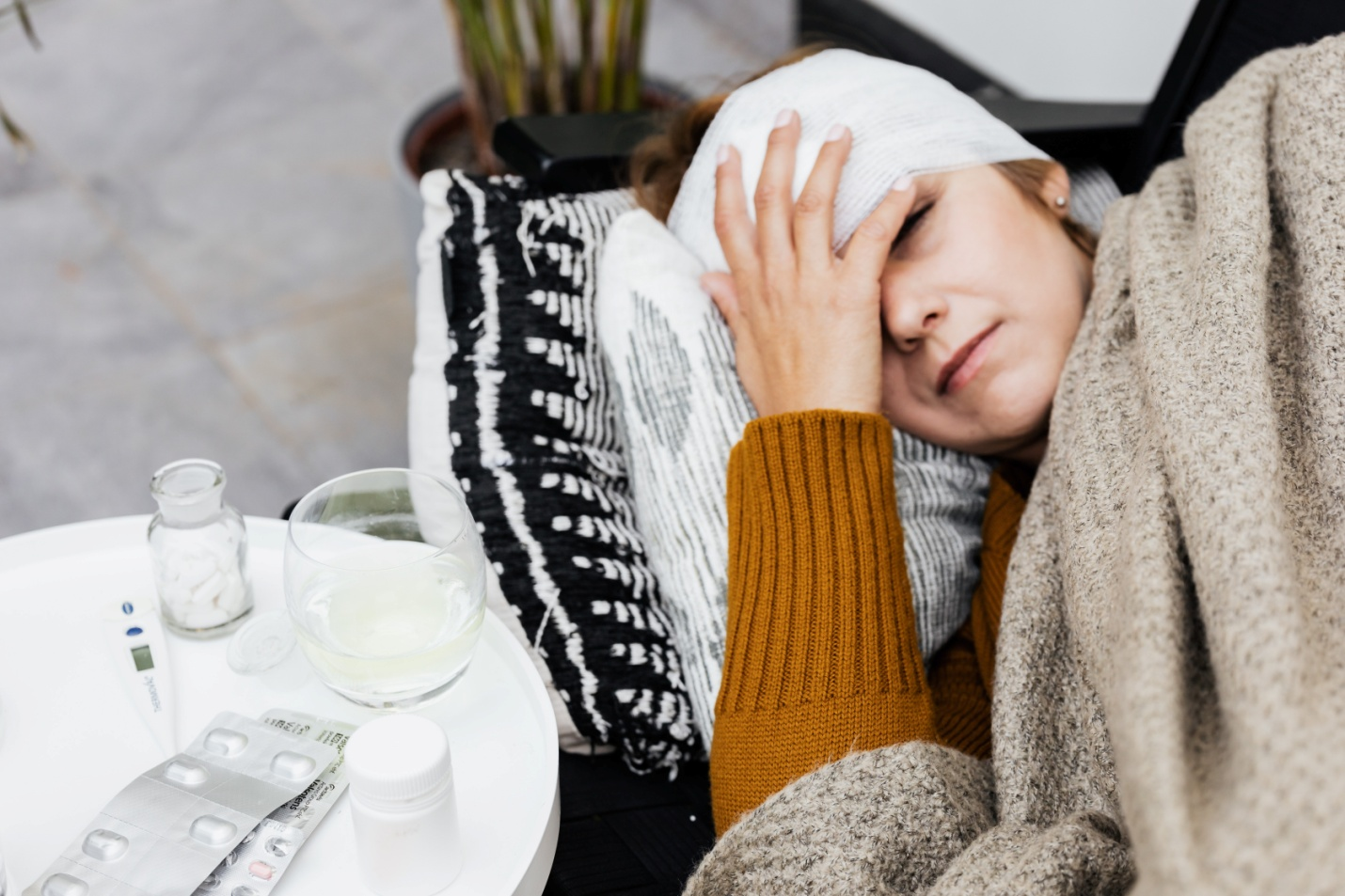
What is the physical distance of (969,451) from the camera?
1.05 m

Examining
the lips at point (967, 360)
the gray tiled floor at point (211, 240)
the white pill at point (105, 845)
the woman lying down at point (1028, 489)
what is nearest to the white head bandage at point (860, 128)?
the woman lying down at point (1028, 489)

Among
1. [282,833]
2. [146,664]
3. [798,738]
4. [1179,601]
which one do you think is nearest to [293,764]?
[282,833]

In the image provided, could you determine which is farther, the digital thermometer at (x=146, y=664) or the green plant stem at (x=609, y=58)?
the green plant stem at (x=609, y=58)

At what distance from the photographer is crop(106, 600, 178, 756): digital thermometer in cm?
73

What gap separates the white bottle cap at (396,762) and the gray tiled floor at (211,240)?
3.88 feet

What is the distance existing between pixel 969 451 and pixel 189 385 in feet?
4.42

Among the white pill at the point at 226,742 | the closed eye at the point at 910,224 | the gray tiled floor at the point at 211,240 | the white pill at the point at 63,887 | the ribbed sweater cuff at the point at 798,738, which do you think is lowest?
the gray tiled floor at the point at 211,240

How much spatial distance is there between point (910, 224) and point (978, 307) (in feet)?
0.35

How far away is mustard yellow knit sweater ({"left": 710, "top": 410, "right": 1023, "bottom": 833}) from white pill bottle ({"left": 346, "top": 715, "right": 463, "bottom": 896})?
0.26 metres

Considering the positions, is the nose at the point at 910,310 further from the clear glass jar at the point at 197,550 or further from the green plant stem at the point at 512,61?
the green plant stem at the point at 512,61

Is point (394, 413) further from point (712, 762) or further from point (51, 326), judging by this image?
point (712, 762)

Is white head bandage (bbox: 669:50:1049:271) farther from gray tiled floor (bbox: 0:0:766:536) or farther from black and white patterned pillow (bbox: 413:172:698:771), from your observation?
gray tiled floor (bbox: 0:0:766:536)

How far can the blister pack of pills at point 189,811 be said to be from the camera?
0.62 metres

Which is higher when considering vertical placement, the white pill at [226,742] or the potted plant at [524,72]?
the potted plant at [524,72]
